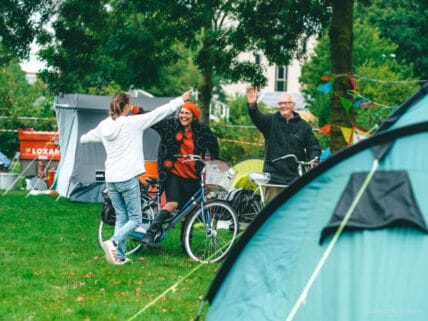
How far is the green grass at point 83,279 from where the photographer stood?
6922 millimetres

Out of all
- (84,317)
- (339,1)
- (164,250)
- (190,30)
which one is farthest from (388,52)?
(84,317)

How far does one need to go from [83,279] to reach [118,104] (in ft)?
6.03

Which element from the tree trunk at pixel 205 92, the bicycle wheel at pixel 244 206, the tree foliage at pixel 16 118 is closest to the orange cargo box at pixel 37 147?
the tree trunk at pixel 205 92

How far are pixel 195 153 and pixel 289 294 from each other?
4166 millimetres

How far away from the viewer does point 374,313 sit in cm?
500

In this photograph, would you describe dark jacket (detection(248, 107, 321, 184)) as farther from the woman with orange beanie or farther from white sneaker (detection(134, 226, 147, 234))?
white sneaker (detection(134, 226, 147, 234))

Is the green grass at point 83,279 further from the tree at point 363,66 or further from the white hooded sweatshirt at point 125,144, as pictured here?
the tree at point 363,66

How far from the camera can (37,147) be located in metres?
20.2

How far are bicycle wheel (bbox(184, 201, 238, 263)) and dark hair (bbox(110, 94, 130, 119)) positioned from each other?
134 cm

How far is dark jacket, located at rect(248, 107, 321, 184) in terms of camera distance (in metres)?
9.21

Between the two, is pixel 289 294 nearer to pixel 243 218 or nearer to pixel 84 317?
pixel 84 317

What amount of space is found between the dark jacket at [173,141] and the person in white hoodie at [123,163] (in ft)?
1.36

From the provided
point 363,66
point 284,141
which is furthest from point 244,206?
point 363,66

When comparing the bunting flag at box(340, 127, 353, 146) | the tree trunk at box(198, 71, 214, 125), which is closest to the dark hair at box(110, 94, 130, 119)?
the bunting flag at box(340, 127, 353, 146)
